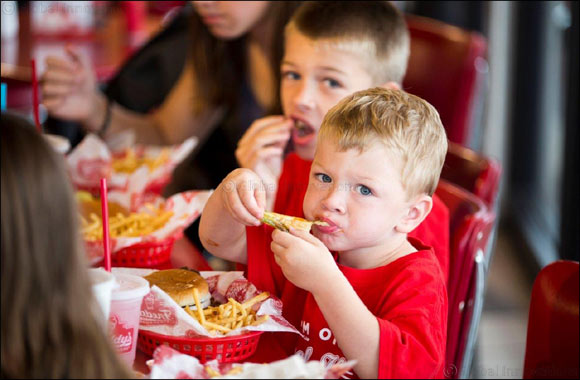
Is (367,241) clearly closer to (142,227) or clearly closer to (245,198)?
(245,198)

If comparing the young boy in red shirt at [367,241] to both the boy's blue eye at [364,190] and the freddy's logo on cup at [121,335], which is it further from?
the freddy's logo on cup at [121,335]

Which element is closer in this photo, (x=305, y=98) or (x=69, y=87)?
(x=305, y=98)

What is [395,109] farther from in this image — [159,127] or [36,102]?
[159,127]

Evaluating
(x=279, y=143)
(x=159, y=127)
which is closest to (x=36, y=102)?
(x=279, y=143)

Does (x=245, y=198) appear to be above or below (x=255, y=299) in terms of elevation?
above

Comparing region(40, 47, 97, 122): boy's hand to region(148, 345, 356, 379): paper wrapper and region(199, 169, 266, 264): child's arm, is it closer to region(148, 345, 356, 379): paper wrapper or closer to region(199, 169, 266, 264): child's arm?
region(199, 169, 266, 264): child's arm

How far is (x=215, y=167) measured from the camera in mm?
2348

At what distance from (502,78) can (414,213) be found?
3.79 meters

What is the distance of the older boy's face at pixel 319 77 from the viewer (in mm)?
1676

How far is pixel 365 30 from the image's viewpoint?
1707 mm

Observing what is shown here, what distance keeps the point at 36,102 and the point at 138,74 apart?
2.95 ft

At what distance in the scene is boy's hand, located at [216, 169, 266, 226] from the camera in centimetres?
125

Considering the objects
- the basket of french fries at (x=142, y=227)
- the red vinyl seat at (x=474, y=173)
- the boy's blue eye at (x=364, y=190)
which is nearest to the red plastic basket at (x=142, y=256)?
the basket of french fries at (x=142, y=227)

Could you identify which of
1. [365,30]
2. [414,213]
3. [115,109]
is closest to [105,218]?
[414,213]
